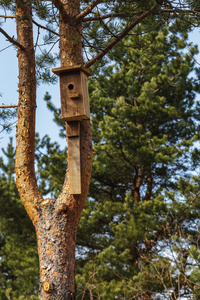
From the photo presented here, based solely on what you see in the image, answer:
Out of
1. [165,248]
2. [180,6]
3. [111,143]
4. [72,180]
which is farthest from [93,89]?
[72,180]

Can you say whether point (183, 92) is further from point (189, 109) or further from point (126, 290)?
point (126, 290)

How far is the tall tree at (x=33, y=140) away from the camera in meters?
3.23

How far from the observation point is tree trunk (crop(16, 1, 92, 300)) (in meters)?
3.21

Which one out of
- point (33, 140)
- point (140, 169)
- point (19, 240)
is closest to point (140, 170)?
point (140, 169)

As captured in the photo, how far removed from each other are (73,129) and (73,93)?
0.32 m

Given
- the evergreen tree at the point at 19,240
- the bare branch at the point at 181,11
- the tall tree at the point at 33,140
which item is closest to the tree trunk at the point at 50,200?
the tall tree at the point at 33,140

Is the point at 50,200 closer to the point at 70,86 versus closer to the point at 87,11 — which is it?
the point at 70,86

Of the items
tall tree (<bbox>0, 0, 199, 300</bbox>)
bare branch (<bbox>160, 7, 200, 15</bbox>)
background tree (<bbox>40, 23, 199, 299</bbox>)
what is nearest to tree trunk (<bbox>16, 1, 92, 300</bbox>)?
tall tree (<bbox>0, 0, 199, 300</bbox>)

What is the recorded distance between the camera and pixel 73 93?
11.7ft

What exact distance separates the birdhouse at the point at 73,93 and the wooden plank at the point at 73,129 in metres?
0.04

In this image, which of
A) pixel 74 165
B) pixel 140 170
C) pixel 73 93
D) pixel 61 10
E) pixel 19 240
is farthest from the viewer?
pixel 19 240

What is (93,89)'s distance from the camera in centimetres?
950

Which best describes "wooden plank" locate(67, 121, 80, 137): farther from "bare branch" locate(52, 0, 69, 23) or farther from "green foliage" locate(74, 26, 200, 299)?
"green foliage" locate(74, 26, 200, 299)

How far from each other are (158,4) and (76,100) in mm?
1110
